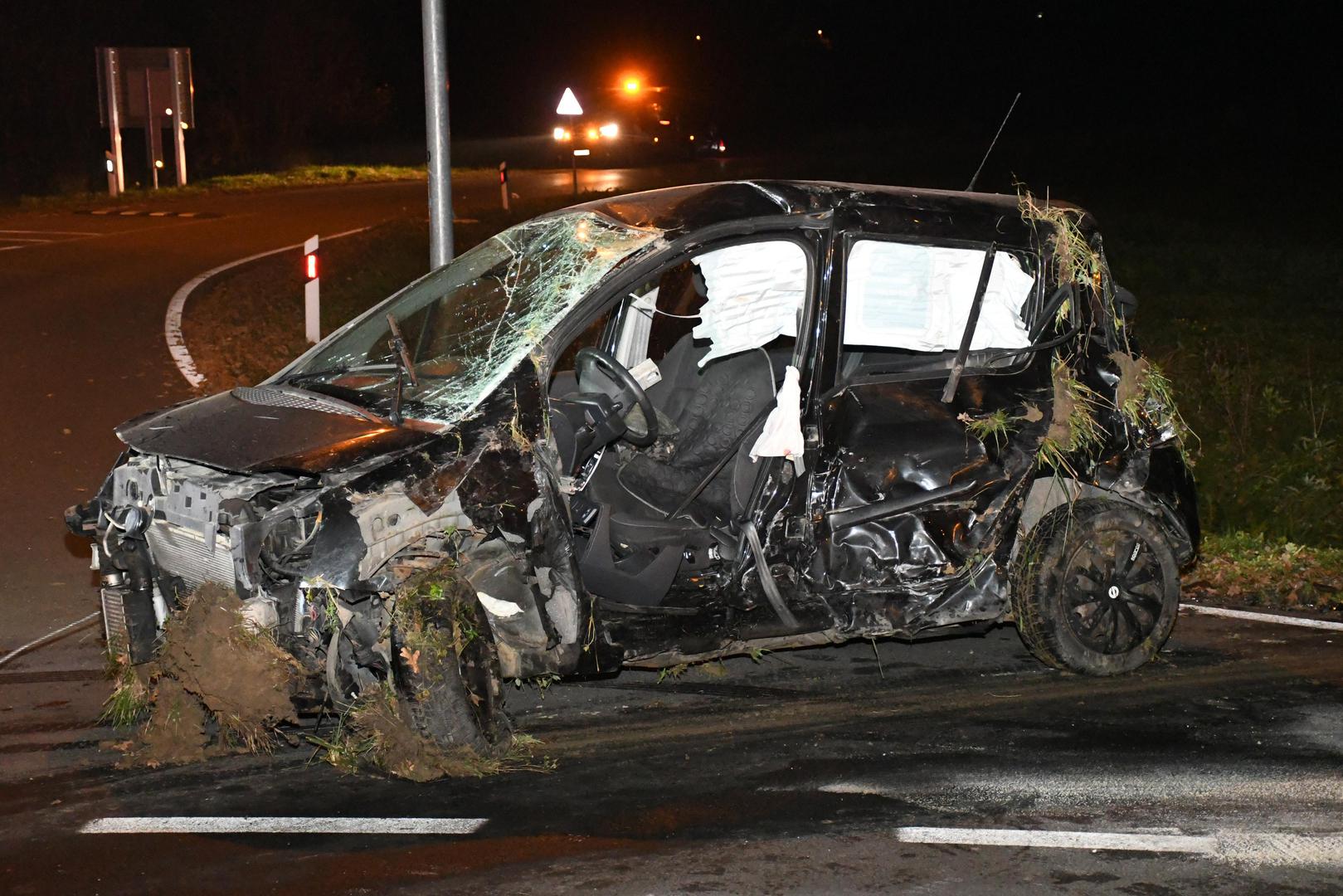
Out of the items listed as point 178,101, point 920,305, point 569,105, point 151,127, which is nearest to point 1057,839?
point 920,305

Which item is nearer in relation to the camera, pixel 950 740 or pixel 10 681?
pixel 950 740

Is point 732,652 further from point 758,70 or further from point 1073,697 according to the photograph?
point 758,70

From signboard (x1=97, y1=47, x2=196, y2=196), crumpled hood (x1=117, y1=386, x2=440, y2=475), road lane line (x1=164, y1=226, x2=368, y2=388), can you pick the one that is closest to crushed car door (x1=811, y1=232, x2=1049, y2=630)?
crumpled hood (x1=117, y1=386, x2=440, y2=475)

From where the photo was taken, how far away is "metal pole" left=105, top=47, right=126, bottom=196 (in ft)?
96.1

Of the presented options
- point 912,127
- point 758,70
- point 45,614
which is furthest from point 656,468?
point 758,70

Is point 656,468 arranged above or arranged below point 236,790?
above

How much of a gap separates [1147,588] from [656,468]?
216 cm

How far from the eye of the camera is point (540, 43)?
73.1 m

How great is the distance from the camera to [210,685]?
5027 millimetres

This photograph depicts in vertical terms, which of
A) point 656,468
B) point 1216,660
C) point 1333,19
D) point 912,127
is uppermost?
point 1333,19

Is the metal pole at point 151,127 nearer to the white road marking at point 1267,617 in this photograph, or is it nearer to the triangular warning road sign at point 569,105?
the triangular warning road sign at point 569,105

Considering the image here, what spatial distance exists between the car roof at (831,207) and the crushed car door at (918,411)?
0.25 feet

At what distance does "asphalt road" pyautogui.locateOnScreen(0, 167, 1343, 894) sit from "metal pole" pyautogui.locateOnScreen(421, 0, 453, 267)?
3.68m

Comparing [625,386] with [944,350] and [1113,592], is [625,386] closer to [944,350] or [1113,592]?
[944,350]
